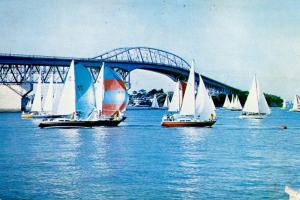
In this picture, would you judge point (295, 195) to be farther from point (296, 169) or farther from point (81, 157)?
point (81, 157)

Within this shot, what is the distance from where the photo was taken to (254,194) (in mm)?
24438

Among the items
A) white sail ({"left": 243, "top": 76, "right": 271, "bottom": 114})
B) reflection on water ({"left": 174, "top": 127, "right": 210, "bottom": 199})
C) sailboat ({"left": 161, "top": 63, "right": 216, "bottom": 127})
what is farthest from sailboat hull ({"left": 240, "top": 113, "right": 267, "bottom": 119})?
reflection on water ({"left": 174, "top": 127, "right": 210, "bottom": 199})

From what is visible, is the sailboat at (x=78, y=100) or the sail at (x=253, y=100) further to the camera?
the sail at (x=253, y=100)

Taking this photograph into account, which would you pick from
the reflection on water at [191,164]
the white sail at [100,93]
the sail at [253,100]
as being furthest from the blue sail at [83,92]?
the sail at [253,100]

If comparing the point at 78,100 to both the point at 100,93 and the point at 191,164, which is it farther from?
the point at 191,164

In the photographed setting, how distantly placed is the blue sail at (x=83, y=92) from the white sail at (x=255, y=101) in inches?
1569

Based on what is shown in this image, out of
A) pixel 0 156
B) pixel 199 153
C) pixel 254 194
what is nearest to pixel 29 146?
pixel 0 156

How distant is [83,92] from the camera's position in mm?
61531

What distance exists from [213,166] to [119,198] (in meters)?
9.99

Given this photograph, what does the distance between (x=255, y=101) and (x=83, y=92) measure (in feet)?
139

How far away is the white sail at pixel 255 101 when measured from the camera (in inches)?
3799

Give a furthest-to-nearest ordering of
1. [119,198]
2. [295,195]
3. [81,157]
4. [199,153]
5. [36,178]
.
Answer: [199,153]
[81,157]
[36,178]
[119,198]
[295,195]

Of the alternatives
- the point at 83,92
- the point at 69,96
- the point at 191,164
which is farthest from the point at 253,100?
the point at 191,164

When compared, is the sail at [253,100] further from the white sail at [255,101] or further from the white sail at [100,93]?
the white sail at [100,93]
